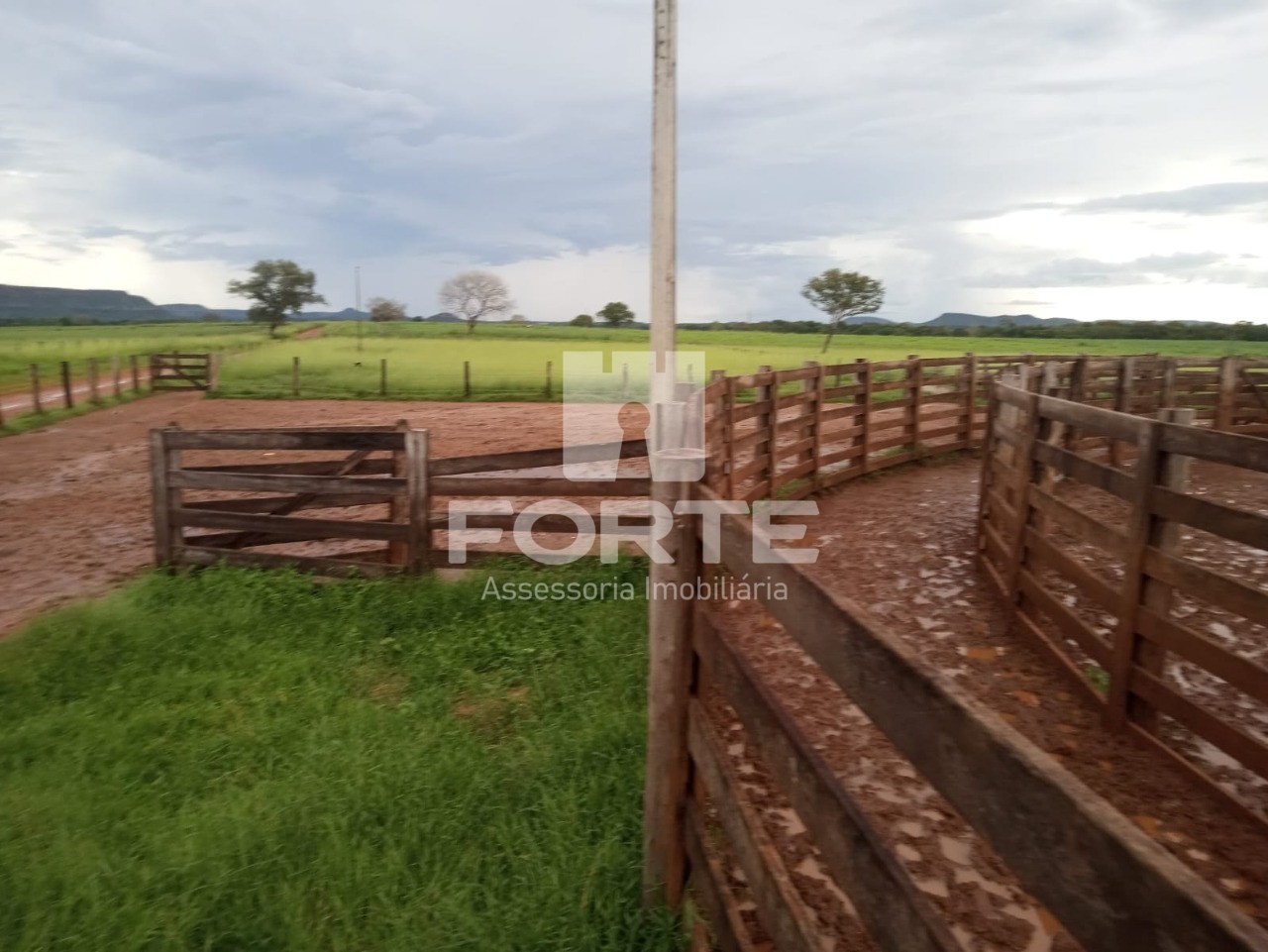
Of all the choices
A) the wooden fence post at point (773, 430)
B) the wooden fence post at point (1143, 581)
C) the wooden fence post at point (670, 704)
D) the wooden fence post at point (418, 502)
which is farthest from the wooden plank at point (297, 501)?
the wooden fence post at point (1143, 581)

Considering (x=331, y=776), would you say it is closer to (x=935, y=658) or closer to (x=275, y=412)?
(x=935, y=658)

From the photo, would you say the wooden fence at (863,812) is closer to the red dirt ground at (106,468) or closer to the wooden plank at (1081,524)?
the wooden plank at (1081,524)

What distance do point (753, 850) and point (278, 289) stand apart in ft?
253

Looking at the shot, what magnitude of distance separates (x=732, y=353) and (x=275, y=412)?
2667cm

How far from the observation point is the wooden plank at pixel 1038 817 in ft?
2.68

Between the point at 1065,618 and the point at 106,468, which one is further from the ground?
the point at 1065,618

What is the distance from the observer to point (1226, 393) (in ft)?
42.1

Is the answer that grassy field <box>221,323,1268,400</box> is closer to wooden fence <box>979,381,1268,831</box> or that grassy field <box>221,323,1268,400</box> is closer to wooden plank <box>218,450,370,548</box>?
wooden fence <box>979,381,1268,831</box>

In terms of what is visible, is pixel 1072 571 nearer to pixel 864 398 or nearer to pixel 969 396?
pixel 864 398

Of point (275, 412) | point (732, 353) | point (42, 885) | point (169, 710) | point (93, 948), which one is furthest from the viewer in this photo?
point (732, 353)

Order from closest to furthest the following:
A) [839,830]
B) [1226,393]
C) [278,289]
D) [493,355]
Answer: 1. [839,830]
2. [1226,393]
3. [493,355]
4. [278,289]

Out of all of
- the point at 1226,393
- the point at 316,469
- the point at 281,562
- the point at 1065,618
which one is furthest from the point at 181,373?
the point at 1065,618

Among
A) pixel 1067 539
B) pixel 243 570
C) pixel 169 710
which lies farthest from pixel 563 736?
pixel 1067 539

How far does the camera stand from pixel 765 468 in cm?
848
